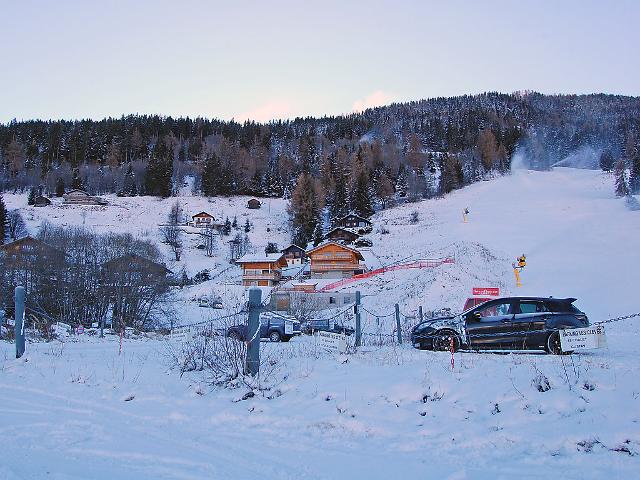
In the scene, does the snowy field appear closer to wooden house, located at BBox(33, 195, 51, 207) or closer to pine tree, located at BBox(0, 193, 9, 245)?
pine tree, located at BBox(0, 193, 9, 245)

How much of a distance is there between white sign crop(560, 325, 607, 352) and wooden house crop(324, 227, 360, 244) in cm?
7039

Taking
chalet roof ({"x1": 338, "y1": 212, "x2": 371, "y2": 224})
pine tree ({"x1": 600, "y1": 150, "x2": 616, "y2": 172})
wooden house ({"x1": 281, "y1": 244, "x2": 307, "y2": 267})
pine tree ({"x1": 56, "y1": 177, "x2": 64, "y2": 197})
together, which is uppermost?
pine tree ({"x1": 600, "y1": 150, "x2": 616, "y2": 172})

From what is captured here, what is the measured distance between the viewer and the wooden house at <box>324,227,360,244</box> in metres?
80.2

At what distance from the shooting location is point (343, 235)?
81250mm

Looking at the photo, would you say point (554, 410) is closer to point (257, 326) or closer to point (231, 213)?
point (257, 326)

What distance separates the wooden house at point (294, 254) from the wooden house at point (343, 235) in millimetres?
5845

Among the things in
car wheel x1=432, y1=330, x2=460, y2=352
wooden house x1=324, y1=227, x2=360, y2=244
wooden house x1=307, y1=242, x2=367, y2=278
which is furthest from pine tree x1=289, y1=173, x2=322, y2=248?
car wheel x1=432, y1=330, x2=460, y2=352

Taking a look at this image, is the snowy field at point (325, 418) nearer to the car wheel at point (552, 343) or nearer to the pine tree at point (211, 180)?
the car wheel at point (552, 343)

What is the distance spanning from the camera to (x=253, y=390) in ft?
27.3

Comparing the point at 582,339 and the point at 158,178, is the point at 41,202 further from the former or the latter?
the point at 582,339

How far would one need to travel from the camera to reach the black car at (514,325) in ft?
43.0

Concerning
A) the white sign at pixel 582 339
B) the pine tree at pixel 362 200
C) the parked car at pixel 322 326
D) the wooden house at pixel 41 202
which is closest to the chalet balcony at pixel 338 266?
the pine tree at pixel 362 200

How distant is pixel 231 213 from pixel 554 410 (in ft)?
336

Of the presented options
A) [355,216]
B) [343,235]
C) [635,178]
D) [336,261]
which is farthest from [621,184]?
[336,261]
